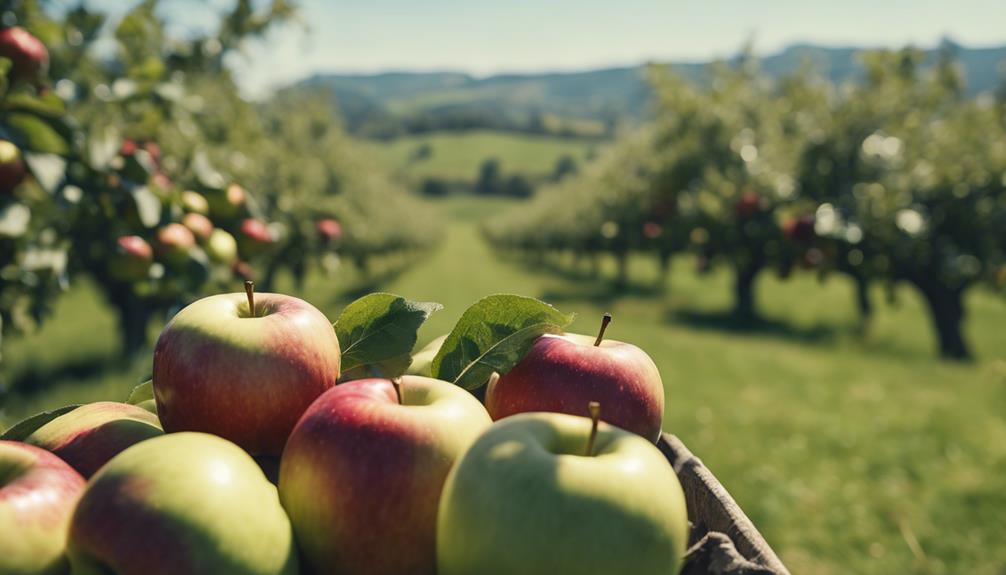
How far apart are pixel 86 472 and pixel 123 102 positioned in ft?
8.35

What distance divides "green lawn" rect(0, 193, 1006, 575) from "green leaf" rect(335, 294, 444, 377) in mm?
822

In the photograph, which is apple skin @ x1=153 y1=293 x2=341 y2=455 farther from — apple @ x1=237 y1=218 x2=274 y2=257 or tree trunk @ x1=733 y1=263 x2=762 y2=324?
tree trunk @ x1=733 y1=263 x2=762 y2=324

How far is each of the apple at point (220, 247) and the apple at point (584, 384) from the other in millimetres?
2015

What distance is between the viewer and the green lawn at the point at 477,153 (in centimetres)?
9962

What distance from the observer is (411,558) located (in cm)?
107

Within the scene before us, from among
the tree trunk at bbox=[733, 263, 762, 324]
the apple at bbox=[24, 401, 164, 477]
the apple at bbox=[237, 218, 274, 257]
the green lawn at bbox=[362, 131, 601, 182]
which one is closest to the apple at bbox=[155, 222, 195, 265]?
the apple at bbox=[237, 218, 274, 257]

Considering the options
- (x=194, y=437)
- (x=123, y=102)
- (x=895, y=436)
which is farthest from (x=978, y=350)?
(x=194, y=437)

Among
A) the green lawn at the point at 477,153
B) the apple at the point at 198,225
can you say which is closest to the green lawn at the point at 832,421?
the apple at the point at 198,225

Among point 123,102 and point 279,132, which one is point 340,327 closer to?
point 123,102

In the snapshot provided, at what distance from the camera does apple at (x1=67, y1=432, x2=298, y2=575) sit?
89 cm

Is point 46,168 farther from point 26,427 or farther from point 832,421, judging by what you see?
point 832,421

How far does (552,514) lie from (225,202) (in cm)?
269

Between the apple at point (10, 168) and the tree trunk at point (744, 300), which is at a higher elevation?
the apple at point (10, 168)

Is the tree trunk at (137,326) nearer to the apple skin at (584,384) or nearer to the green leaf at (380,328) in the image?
the green leaf at (380,328)
